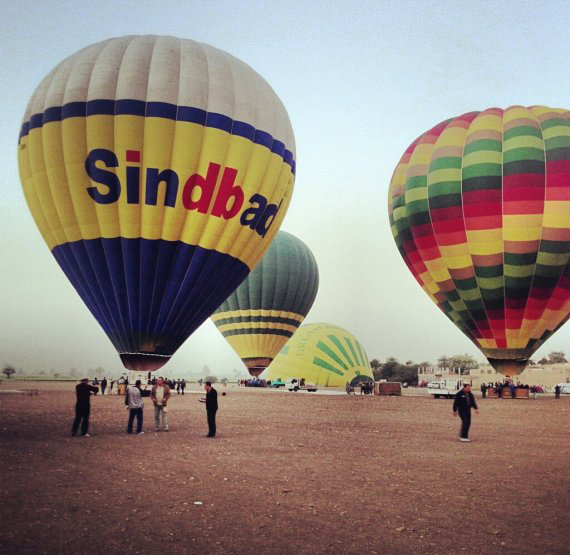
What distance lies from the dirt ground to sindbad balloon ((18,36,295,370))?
201 inches

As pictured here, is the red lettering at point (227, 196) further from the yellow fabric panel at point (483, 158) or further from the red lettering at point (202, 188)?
the yellow fabric panel at point (483, 158)

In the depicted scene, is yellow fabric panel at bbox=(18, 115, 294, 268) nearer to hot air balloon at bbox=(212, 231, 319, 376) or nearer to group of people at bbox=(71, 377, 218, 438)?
group of people at bbox=(71, 377, 218, 438)

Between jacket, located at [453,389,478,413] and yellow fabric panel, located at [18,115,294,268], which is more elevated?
yellow fabric panel, located at [18,115,294,268]

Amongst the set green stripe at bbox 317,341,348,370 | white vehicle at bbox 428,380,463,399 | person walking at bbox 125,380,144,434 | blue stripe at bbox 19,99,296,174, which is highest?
blue stripe at bbox 19,99,296,174

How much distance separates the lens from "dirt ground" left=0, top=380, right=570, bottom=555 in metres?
5.30

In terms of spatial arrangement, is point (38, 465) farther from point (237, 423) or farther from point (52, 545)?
point (237, 423)

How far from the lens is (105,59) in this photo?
17.8 m

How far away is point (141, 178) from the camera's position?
665 inches

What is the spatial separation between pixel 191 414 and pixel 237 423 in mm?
3862

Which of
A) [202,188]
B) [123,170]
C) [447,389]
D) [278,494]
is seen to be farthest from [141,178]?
[447,389]

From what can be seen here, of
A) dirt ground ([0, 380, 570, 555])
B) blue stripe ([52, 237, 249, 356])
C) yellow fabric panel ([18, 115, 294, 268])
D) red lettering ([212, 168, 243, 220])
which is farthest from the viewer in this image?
red lettering ([212, 168, 243, 220])

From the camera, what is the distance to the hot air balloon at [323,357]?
159 feet

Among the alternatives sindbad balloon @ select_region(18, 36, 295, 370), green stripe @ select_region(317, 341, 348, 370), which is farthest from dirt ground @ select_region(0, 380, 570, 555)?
green stripe @ select_region(317, 341, 348, 370)

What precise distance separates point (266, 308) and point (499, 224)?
2039cm
